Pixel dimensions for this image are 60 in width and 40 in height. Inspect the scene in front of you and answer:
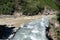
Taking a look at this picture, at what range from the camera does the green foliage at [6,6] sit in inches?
637

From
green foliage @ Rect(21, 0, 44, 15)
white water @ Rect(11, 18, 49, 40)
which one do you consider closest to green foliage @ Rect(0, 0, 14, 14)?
green foliage @ Rect(21, 0, 44, 15)

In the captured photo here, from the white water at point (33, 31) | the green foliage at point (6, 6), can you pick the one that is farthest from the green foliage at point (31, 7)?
the white water at point (33, 31)

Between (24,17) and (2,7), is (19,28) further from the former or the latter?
(2,7)

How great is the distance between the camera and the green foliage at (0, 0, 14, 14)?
16.2m

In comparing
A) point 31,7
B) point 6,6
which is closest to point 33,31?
point 31,7

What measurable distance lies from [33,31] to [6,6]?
161 inches

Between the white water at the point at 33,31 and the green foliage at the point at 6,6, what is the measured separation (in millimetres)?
2531

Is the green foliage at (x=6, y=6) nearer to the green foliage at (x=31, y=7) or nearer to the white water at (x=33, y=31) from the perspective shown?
the green foliage at (x=31, y=7)

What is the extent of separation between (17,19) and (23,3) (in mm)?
2214

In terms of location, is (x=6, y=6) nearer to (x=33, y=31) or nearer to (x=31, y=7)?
(x=31, y=7)

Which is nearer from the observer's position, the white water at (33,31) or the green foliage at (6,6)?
the white water at (33,31)

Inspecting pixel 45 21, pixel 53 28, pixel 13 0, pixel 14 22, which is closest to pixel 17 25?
pixel 14 22

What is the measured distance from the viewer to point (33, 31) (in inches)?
511

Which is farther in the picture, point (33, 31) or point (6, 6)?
point (6, 6)
